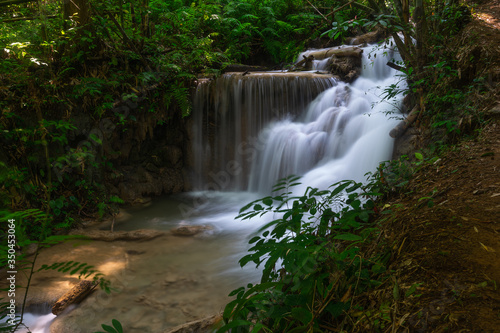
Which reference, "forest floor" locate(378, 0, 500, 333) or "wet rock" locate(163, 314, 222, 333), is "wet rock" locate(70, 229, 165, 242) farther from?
"forest floor" locate(378, 0, 500, 333)

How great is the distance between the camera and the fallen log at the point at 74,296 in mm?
3525

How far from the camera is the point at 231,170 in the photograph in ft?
27.0

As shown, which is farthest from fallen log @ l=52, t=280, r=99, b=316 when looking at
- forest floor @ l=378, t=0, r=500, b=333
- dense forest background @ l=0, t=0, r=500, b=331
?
forest floor @ l=378, t=0, r=500, b=333

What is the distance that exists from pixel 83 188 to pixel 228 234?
278 cm

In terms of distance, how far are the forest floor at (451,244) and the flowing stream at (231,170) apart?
2.39 m

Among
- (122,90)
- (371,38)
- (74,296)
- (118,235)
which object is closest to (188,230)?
(118,235)

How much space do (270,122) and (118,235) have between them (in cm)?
440

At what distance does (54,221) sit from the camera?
545 centimetres

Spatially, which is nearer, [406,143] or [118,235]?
[406,143]

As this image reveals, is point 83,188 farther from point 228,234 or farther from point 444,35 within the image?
point 444,35

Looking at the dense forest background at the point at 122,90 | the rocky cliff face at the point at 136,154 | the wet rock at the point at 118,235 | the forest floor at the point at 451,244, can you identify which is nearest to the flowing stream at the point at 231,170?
the wet rock at the point at 118,235

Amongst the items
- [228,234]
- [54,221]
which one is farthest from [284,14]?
[54,221]

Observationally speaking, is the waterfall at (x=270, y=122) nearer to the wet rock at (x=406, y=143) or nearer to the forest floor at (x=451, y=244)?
the wet rock at (x=406, y=143)

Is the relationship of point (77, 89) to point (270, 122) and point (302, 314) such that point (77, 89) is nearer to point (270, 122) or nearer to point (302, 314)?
point (270, 122)
